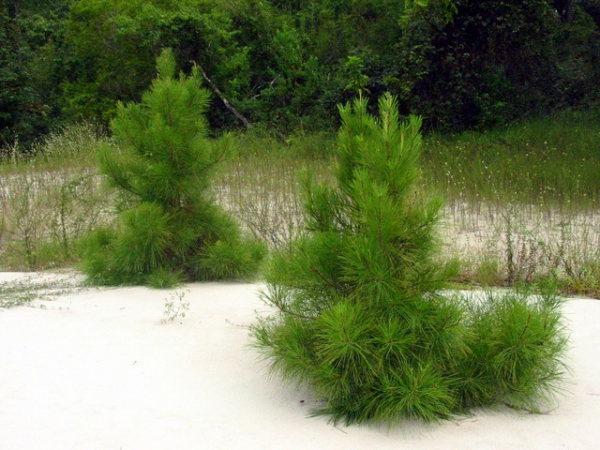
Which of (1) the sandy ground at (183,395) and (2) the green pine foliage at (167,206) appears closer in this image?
(1) the sandy ground at (183,395)

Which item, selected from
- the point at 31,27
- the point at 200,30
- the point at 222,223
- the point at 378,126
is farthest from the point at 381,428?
the point at 31,27

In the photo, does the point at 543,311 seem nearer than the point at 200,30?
Yes

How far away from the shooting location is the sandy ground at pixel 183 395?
3752 millimetres

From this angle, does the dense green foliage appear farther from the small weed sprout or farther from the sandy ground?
the sandy ground

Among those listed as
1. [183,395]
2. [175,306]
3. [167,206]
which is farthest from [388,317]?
[167,206]

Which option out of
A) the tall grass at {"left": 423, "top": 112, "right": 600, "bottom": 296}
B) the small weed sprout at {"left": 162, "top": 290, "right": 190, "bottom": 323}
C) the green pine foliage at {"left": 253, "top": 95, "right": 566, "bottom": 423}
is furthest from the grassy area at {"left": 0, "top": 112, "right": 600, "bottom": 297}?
the small weed sprout at {"left": 162, "top": 290, "right": 190, "bottom": 323}

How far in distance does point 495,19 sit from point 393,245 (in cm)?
1258

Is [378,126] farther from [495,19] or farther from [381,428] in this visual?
[495,19]

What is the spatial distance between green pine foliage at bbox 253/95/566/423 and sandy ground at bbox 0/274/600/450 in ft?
0.56

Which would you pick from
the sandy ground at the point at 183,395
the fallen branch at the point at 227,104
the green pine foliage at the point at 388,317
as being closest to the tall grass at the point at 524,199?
the green pine foliage at the point at 388,317

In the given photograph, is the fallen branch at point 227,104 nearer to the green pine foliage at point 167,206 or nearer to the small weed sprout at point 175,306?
the green pine foliage at point 167,206

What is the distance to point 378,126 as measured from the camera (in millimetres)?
4312

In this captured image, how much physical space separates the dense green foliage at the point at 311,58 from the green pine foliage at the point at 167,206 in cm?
885

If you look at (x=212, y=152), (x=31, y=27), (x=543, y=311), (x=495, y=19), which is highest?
(x=31, y=27)
